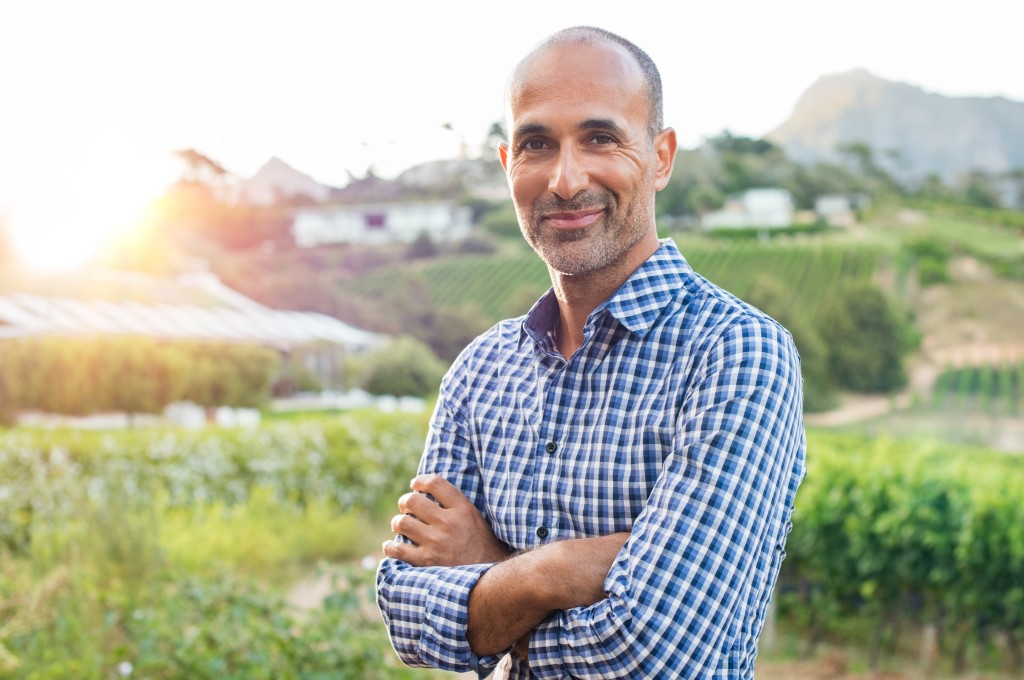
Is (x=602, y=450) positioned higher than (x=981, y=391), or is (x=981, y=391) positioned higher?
(x=602, y=450)

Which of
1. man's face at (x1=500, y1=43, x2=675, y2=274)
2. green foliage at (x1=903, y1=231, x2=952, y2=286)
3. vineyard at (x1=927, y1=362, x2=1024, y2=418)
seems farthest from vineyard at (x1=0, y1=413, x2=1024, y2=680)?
green foliage at (x1=903, y1=231, x2=952, y2=286)

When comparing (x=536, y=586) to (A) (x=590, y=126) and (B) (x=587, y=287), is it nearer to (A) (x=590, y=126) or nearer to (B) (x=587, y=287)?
(B) (x=587, y=287)

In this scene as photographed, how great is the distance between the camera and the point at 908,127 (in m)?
62.6

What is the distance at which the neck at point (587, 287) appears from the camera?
146cm

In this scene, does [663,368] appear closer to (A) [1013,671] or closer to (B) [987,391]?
(A) [1013,671]

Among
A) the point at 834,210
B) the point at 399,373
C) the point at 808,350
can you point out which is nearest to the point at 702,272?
the point at 808,350

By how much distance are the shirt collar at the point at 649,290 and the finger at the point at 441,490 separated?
1.23 feet

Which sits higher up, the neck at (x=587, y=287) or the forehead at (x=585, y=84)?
the forehead at (x=585, y=84)

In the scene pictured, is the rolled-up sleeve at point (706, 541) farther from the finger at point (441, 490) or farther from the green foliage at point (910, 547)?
the green foliage at point (910, 547)

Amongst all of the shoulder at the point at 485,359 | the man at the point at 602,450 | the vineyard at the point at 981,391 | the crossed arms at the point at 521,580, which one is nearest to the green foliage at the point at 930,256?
the vineyard at the point at 981,391

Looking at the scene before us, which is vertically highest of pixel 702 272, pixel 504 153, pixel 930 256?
pixel 504 153

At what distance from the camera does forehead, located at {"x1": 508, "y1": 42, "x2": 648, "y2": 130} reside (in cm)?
139

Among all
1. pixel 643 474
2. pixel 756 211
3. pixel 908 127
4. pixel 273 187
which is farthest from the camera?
pixel 908 127

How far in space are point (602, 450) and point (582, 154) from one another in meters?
0.43
